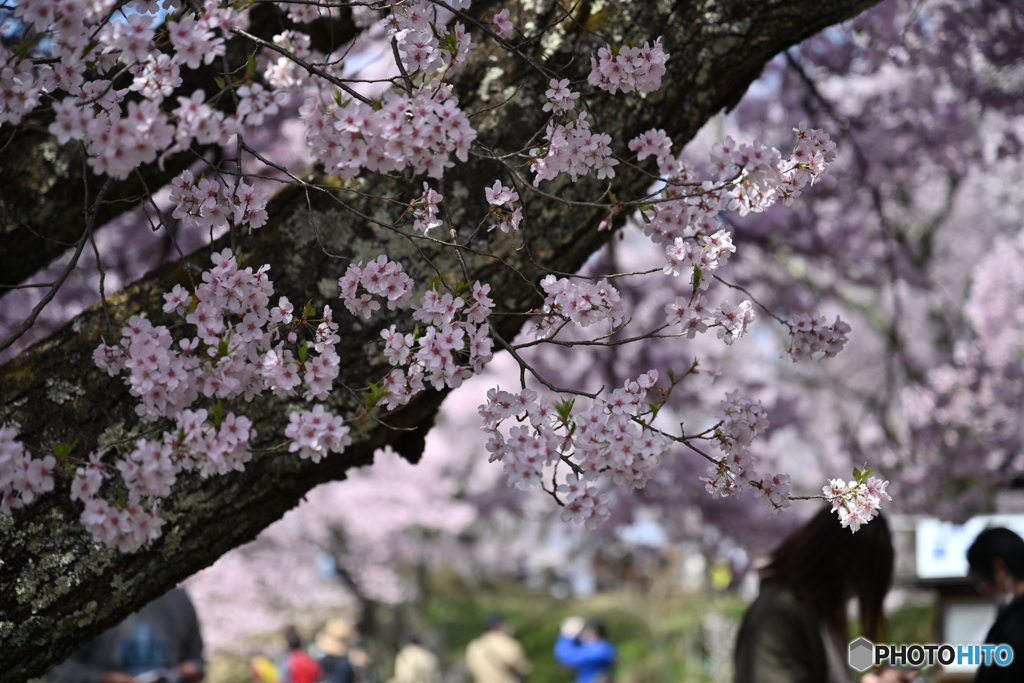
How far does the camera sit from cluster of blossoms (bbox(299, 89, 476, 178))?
1.18 m

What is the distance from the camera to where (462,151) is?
122cm

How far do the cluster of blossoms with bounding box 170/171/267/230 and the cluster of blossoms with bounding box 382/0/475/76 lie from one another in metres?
0.37

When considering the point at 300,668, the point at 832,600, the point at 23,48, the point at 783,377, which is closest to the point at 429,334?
the point at 23,48

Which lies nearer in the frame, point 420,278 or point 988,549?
point 420,278

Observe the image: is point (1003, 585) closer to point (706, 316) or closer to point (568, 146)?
point (706, 316)

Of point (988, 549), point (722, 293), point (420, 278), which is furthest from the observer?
point (722, 293)

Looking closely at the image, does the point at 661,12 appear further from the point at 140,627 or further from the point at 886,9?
the point at 886,9

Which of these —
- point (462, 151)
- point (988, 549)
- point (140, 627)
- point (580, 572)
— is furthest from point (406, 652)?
point (580, 572)

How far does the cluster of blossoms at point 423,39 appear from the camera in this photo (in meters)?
1.40

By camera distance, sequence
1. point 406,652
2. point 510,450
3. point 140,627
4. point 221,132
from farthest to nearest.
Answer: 1. point 406,652
2. point 140,627
3. point 510,450
4. point 221,132

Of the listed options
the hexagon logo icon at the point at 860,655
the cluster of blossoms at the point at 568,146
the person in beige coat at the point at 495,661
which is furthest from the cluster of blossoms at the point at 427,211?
the person in beige coat at the point at 495,661

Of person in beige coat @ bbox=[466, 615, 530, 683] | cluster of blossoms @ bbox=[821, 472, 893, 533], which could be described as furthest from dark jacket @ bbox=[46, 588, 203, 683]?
person in beige coat @ bbox=[466, 615, 530, 683]

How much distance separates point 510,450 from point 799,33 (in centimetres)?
138

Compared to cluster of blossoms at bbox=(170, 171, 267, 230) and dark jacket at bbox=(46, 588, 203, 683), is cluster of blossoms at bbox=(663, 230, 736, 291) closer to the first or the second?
cluster of blossoms at bbox=(170, 171, 267, 230)
